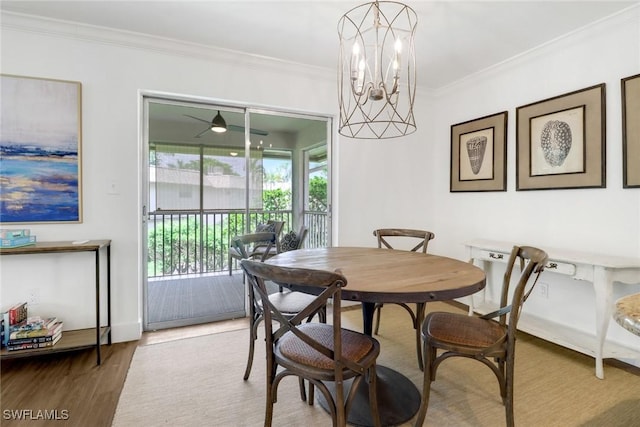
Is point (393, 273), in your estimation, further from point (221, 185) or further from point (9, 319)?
point (9, 319)

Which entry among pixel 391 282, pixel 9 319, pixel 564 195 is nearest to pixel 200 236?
pixel 9 319

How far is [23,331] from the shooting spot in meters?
2.13

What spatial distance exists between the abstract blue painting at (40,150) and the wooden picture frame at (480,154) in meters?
3.68

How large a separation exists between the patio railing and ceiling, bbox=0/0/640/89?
1604 mm

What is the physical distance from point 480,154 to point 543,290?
1468 mm

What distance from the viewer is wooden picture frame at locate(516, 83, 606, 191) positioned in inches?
95.6

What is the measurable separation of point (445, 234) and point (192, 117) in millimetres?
3113

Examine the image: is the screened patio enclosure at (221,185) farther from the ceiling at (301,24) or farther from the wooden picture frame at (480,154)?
the wooden picture frame at (480,154)

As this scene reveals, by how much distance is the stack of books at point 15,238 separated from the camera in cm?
212

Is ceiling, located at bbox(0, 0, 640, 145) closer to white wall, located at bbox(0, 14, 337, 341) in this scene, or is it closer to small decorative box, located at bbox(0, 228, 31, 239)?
white wall, located at bbox(0, 14, 337, 341)

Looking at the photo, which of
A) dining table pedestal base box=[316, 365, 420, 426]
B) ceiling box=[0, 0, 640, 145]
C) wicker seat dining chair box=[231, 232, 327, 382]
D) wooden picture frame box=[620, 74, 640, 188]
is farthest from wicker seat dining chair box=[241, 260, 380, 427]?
wooden picture frame box=[620, 74, 640, 188]

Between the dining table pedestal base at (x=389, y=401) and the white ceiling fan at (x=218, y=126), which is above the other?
the white ceiling fan at (x=218, y=126)

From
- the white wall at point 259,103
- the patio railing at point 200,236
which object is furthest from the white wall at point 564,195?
the patio railing at point 200,236

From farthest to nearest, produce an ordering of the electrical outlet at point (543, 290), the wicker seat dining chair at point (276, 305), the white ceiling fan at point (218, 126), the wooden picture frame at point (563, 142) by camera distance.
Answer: the white ceiling fan at point (218, 126), the electrical outlet at point (543, 290), the wooden picture frame at point (563, 142), the wicker seat dining chair at point (276, 305)
